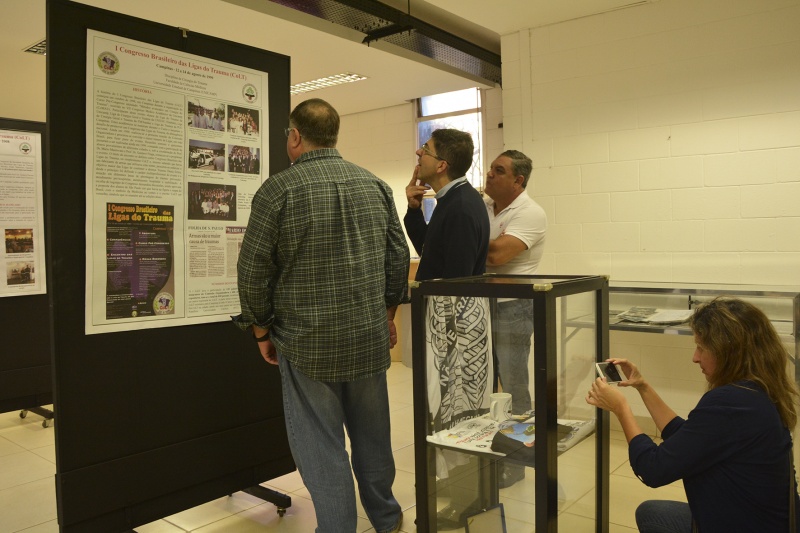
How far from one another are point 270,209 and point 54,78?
748 millimetres

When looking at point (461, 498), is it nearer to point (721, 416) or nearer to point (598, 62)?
point (721, 416)

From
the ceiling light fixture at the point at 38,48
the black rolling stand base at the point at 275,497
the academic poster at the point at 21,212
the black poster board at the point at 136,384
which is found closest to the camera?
the black poster board at the point at 136,384

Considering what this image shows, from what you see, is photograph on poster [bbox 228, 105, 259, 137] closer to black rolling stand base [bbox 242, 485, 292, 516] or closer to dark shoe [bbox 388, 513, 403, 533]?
black rolling stand base [bbox 242, 485, 292, 516]

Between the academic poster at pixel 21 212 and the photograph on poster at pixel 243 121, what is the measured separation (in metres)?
2.16

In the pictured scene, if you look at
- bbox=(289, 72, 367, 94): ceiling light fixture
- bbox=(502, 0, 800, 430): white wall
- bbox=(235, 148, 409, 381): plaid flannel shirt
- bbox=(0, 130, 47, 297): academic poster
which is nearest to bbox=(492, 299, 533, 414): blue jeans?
bbox=(235, 148, 409, 381): plaid flannel shirt

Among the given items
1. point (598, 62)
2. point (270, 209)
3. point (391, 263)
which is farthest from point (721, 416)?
point (598, 62)

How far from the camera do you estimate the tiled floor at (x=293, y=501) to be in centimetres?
175

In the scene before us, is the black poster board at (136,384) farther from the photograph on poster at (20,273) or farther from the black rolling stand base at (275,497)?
the photograph on poster at (20,273)

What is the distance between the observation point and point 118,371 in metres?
2.09

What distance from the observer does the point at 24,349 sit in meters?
3.99

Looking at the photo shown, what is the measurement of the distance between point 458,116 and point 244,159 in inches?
177

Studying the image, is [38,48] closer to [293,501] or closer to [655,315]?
[293,501]

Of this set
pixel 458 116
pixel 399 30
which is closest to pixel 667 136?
pixel 399 30

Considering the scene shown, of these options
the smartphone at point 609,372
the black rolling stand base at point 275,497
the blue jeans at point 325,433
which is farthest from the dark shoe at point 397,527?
the smartphone at point 609,372
